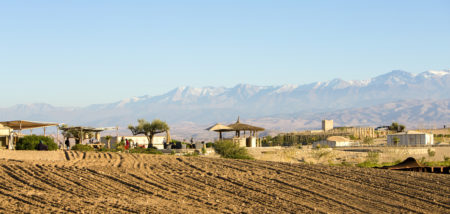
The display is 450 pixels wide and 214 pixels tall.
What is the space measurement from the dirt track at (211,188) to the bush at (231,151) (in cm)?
755

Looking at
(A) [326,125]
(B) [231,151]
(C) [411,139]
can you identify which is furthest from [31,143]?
(A) [326,125]

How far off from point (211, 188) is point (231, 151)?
13115 millimetres

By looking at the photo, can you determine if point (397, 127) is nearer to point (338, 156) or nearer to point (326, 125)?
point (326, 125)

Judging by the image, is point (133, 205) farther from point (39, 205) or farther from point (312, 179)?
point (312, 179)

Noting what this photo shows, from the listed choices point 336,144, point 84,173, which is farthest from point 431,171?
point 336,144

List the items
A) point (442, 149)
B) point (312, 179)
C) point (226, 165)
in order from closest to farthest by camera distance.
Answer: point (312, 179) → point (226, 165) → point (442, 149)

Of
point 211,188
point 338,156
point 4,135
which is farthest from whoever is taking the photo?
point 338,156

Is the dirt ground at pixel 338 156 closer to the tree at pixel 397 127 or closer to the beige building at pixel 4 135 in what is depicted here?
the beige building at pixel 4 135

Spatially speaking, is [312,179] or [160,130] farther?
[160,130]

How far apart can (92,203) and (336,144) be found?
1159 inches

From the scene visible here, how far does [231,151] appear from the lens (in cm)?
2677

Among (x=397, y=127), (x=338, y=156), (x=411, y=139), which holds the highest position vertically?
(x=397, y=127)

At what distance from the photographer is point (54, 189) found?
12906mm

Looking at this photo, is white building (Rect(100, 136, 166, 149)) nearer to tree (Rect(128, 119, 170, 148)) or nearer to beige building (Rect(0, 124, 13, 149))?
tree (Rect(128, 119, 170, 148))
